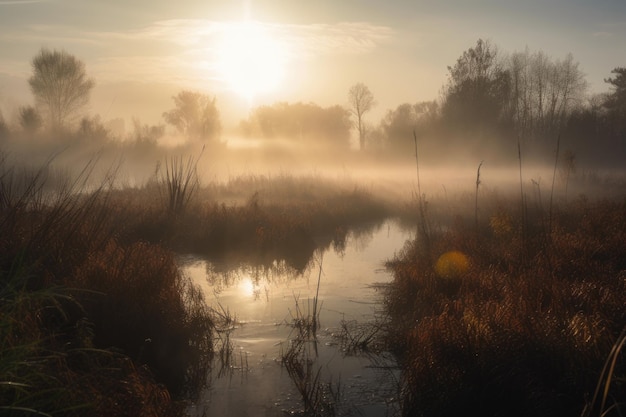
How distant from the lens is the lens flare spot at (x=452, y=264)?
27.7 feet

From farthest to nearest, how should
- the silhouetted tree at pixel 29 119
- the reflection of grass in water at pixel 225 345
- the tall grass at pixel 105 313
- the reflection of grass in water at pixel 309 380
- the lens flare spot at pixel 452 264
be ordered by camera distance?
the silhouetted tree at pixel 29 119, the lens flare spot at pixel 452 264, the reflection of grass in water at pixel 225 345, the reflection of grass in water at pixel 309 380, the tall grass at pixel 105 313

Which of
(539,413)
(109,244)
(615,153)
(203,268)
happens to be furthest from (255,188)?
(615,153)

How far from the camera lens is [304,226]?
14914 millimetres

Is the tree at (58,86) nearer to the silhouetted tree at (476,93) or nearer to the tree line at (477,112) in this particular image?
the tree line at (477,112)

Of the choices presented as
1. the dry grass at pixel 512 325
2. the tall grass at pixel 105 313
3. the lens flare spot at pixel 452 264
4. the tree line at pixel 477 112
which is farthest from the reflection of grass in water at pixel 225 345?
the tree line at pixel 477 112

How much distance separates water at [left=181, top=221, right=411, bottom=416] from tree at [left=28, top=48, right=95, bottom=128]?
33.4 meters

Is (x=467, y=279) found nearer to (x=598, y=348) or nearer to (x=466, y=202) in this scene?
(x=598, y=348)

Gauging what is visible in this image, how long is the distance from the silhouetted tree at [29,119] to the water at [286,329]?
28818 mm

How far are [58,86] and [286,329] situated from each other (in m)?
39.0

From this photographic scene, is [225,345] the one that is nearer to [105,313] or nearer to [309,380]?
[105,313]

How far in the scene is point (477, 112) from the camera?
37.1 meters

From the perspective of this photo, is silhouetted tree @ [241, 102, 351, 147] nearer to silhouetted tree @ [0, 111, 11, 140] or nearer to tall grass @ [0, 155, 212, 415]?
silhouetted tree @ [0, 111, 11, 140]

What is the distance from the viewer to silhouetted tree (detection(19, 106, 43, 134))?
36.7 metres

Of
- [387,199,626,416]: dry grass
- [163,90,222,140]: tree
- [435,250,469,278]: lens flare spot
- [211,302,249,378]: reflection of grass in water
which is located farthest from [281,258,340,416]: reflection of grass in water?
[163,90,222,140]: tree
